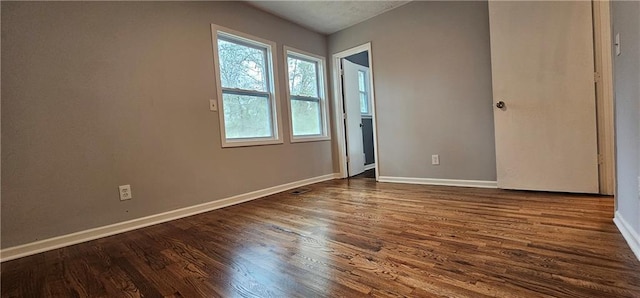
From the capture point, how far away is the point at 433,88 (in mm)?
3301

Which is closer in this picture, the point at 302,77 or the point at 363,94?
the point at 302,77

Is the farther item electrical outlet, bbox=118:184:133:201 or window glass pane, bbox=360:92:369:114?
window glass pane, bbox=360:92:369:114

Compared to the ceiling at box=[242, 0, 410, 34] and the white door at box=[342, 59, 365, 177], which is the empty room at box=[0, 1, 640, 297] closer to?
the ceiling at box=[242, 0, 410, 34]

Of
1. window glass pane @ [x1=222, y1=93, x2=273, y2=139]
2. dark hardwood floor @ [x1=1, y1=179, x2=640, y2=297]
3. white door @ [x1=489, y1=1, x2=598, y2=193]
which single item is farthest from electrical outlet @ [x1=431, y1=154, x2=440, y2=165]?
window glass pane @ [x1=222, y1=93, x2=273, y2=139]

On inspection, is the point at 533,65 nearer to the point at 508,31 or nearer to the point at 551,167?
the point at 508,31

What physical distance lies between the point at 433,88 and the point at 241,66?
2.30m

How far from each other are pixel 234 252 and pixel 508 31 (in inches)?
123

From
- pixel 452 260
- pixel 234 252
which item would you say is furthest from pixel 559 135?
pixel 234 252

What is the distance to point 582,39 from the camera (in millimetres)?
2371

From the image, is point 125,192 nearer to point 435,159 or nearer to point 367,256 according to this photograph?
point 367,256

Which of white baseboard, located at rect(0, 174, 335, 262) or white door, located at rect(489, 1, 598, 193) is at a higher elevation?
white door, located at rect(489, 1, 598, 193)

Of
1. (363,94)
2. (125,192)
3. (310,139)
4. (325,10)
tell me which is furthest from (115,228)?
(363,94)

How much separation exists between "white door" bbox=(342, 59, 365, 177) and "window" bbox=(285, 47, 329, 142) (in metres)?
0.37

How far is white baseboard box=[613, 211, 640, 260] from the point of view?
1317 mm
